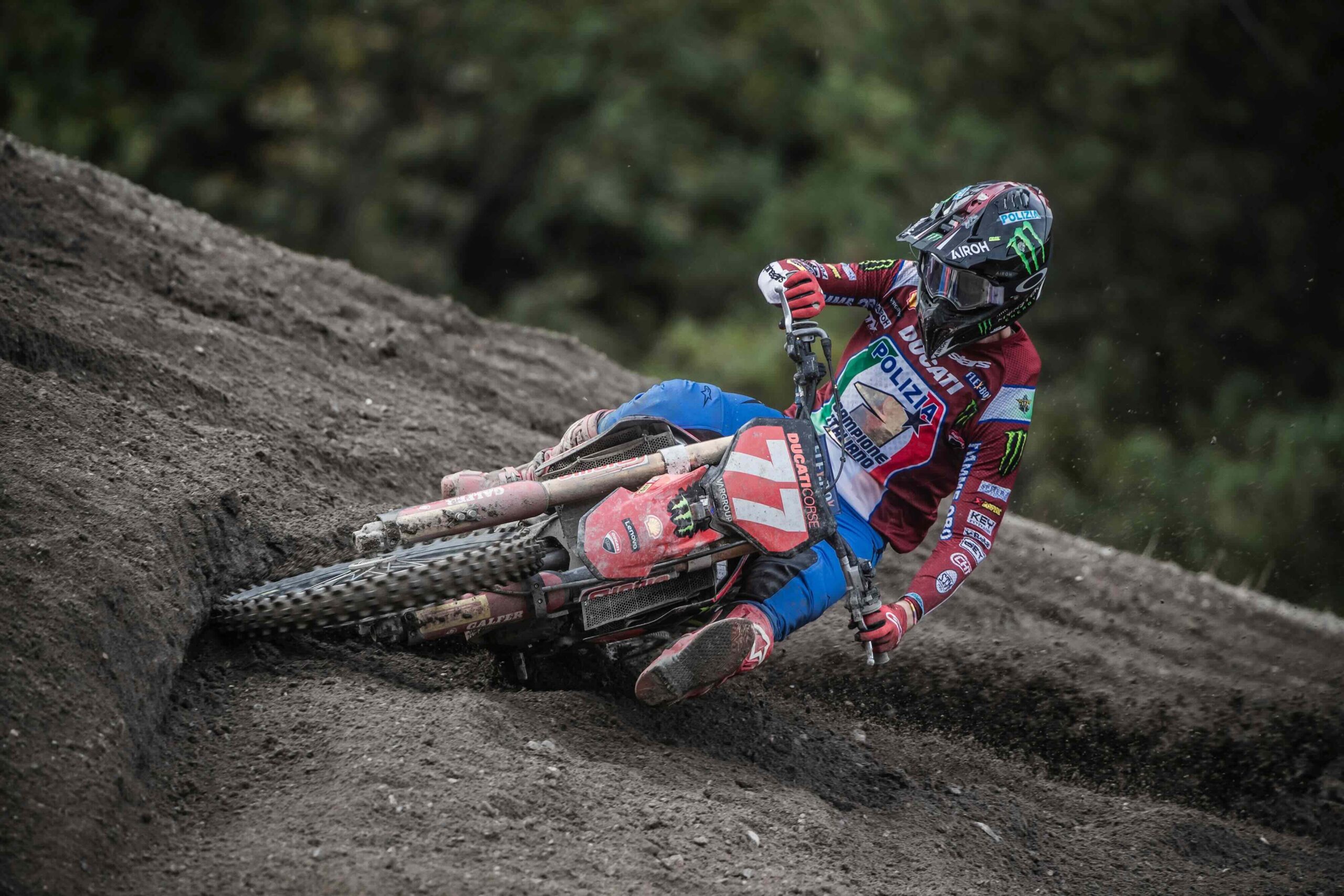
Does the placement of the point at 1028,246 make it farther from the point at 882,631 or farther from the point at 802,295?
the point at 882,631

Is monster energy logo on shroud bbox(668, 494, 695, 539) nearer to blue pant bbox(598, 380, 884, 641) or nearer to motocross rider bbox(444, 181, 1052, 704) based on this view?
motocross rider bbox(444, 181, 1052, 704)

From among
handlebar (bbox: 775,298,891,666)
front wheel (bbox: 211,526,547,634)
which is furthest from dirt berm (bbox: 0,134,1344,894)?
handlebar (bbox: 775,298,891,666)

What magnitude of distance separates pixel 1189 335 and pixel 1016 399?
34.8ft

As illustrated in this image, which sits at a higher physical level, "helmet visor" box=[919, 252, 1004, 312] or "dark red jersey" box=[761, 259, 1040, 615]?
"helmet visor" box=[919, 252, 1004, 312]

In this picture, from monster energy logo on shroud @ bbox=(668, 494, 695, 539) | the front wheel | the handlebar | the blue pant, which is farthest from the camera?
the blue pant

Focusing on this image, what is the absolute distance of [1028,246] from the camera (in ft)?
14.6

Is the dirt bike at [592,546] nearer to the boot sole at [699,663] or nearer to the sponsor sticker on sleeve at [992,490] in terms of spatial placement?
the boot sole at [699,663]

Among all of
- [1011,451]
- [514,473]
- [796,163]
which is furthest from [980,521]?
[796,163]

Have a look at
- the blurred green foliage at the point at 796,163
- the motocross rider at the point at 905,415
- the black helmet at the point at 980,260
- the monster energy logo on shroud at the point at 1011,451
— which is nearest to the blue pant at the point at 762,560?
the motocross rider at the point at 905,415

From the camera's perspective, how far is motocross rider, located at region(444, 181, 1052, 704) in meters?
4.41

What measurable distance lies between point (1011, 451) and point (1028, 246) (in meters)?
0.80

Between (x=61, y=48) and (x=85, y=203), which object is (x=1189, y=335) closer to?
(x=85, y=203)

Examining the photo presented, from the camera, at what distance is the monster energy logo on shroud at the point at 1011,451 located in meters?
4.60

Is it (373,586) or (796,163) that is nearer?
(373,586)
